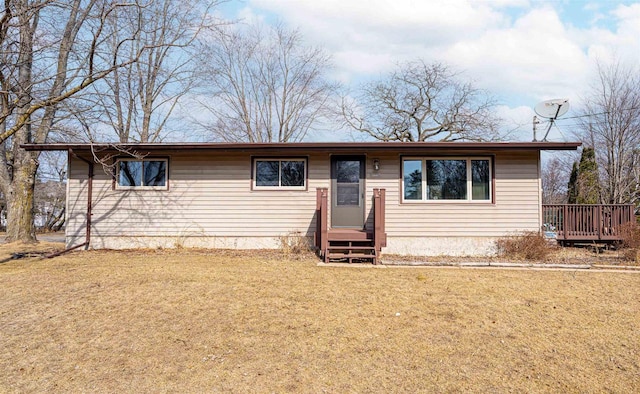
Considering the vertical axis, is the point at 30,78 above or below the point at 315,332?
above

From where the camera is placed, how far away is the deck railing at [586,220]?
8.75m

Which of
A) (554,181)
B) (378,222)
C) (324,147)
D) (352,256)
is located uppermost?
(554,181)

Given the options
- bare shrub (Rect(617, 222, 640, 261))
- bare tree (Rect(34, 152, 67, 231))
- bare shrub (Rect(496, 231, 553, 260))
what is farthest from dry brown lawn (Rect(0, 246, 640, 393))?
bare tree (Rect(34, 152, 67, 231))

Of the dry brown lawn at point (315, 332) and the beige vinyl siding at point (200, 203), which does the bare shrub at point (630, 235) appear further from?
the beige vinyl siding at point (200, 203)

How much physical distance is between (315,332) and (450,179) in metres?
6.09

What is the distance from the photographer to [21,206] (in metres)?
10.3

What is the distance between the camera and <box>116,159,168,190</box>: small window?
8.92 m

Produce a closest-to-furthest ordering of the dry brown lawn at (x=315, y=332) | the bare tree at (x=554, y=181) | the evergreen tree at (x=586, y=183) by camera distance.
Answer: the dry brown lawn at (x=315, y=332) → the evergreen tree at (x=586, y=183) → the bare tree at (x=554, y=181)

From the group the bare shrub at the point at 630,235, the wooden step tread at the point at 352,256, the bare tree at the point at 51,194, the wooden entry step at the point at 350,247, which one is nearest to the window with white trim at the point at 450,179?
the wooden entry step at the point at 350,247

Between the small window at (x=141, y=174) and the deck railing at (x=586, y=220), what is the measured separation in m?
9.27

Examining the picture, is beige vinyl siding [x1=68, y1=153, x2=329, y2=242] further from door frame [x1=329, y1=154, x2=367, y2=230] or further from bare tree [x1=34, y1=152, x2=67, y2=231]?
bare tree [x1=34, y1=152, x2=67, y2=231]

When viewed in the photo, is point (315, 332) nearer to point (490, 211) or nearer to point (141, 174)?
point (490, 211)

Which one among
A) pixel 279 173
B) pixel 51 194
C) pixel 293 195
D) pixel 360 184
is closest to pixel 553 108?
pixel 360 184

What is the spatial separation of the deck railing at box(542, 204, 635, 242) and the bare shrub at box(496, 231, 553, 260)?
3.20ft
